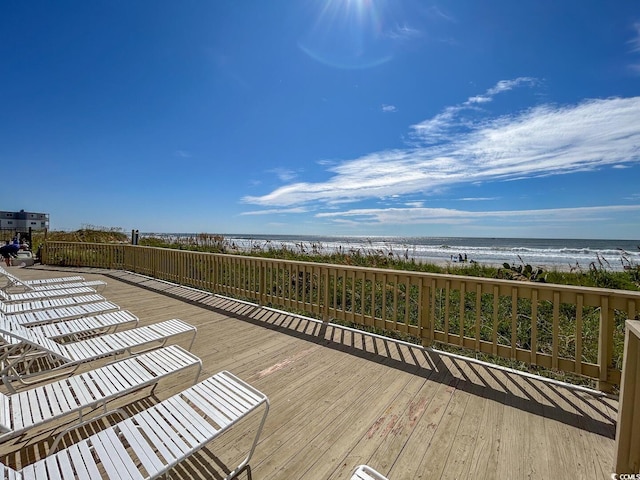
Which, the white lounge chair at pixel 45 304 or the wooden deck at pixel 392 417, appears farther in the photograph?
the white lounge chair at pixel 45 304

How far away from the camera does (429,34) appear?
520 centimetres

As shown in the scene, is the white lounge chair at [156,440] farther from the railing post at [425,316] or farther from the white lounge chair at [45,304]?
the white lounge chair at [45,304]

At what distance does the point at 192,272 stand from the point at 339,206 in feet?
71.3

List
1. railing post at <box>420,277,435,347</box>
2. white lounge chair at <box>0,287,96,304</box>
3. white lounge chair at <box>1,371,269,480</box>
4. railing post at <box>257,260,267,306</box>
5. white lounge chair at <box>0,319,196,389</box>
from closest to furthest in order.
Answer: white lounge chair at <box>1,371,269,480</box>, white lounge chair at <box>0,319,196,389</box>, railing post at <box>420,277,435,347</box>, white lounge chair at <box>0,287,96,304</box>, railing post at <box>257,260,267,306</box>

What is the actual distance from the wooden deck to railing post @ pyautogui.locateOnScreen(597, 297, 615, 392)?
0.17 metres

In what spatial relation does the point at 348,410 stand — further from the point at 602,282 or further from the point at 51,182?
the point at 51,182

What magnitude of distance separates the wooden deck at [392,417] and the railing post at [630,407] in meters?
0.22

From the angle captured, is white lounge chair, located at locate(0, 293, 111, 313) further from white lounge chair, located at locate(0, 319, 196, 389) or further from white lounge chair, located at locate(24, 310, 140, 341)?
white lounge chair, located at locate(0, 319, 196, 389)

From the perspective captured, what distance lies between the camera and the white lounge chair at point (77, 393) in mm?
1394

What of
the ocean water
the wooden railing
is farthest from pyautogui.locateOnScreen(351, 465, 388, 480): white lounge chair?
the ocean water

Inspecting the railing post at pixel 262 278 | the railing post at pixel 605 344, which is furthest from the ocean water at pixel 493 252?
the railing post at pixel 262 278

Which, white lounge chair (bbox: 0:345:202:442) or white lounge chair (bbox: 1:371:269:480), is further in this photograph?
white lounge chair (bbox: 0:345:202:442)

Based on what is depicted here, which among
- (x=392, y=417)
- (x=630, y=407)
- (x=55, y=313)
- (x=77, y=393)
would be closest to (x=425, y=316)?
(x=392, y=417)

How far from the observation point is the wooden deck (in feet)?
5.08
